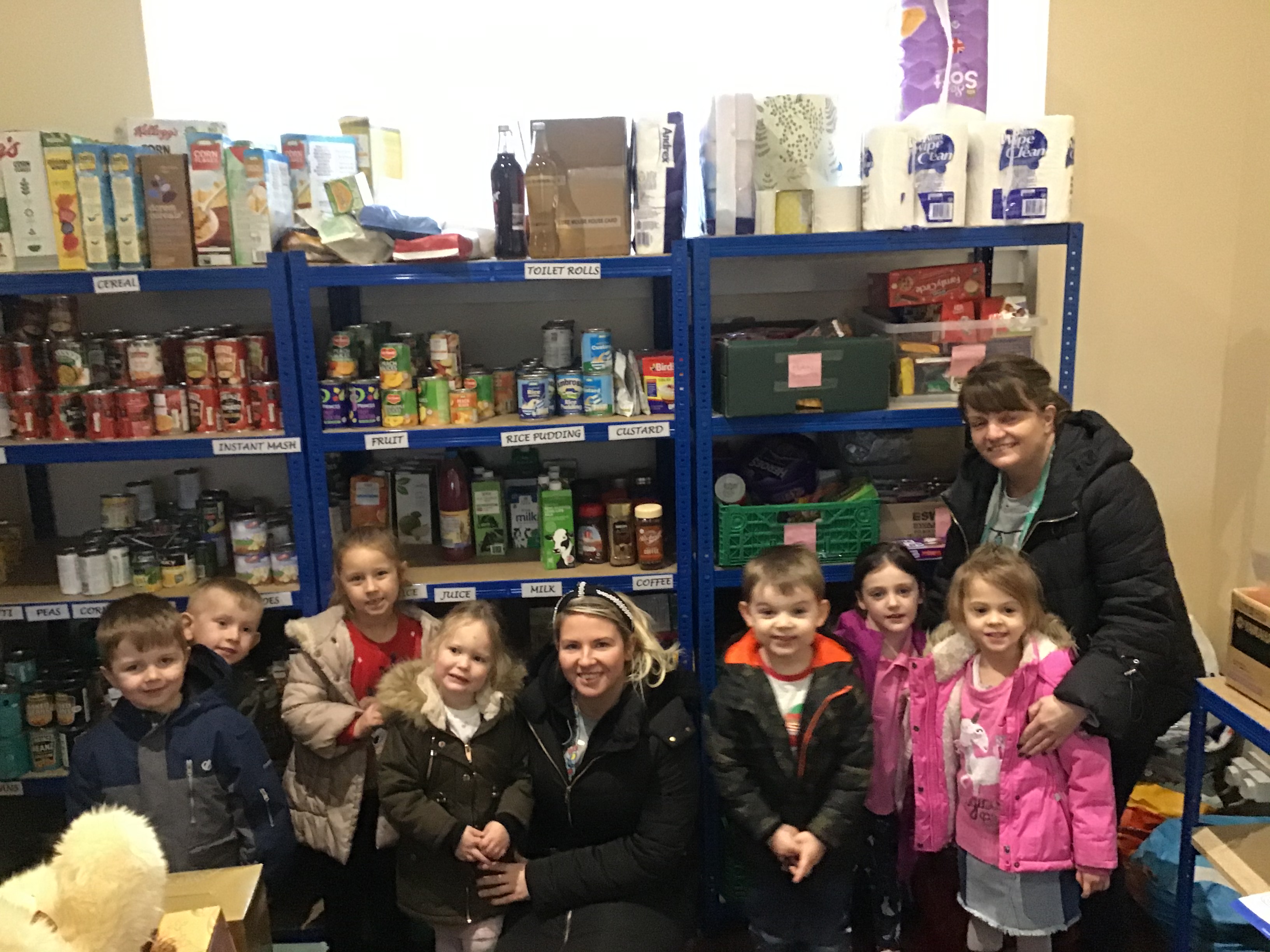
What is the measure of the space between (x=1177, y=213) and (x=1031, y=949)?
2428mm

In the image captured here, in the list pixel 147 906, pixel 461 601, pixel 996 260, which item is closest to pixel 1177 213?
pixel 996 260

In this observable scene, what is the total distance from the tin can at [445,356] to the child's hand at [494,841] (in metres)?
1.21

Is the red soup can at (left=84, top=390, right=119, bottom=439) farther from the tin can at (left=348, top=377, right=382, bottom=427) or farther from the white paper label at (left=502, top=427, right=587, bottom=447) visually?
the white paper label at (left=502, top=427, right=587, bottom=447)

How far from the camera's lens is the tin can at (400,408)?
9.29ft

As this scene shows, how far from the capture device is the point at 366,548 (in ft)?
8.75

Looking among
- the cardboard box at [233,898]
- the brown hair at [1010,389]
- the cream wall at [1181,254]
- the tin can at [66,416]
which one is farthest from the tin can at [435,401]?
the cream wall at [1181,254]

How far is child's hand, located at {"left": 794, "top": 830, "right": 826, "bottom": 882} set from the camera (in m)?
2.35

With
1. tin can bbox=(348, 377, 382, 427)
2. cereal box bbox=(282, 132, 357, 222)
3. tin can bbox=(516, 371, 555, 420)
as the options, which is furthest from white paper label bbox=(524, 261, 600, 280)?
cereal box bbox=(282, 132, 357, 222)

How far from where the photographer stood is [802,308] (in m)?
3.46

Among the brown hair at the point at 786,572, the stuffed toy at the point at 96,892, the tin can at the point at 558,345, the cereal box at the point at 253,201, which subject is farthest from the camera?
the tin can at the point at 558,345

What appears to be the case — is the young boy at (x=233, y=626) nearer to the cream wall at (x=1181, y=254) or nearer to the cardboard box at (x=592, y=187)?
the cardboard box at (x=592, y=187)

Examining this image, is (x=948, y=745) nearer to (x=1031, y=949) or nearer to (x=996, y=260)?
(x=1031, y=949)

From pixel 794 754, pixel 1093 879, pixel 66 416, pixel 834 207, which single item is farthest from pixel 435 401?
pixel 1093 879

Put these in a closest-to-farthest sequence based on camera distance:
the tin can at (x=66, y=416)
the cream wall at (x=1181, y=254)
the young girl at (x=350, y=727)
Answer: the young girl at (x=350, y=727), the tin can at (x=66, y=416), the cream wall at (x=1181, y=254)
